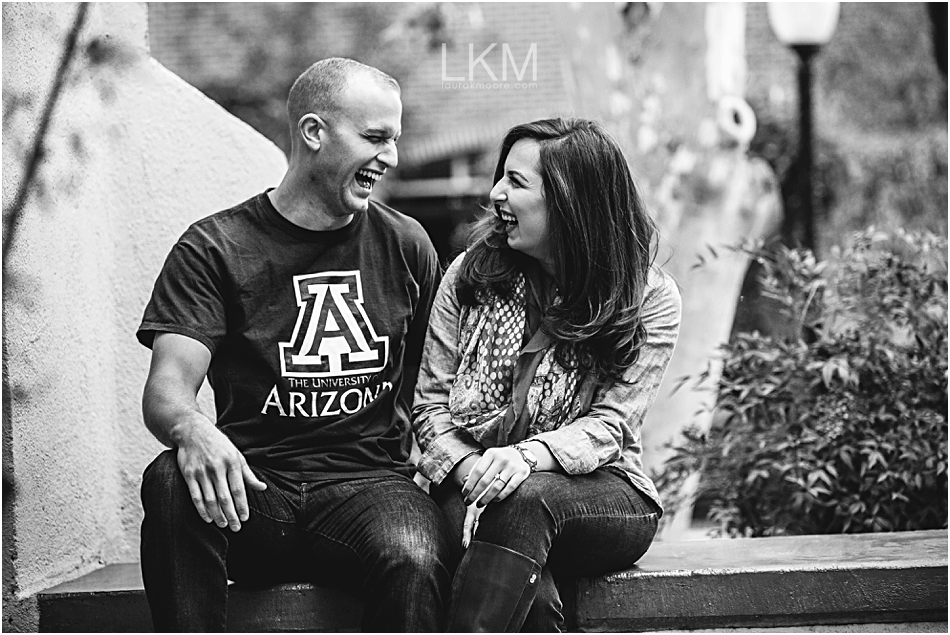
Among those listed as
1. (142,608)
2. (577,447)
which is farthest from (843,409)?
(142,608)

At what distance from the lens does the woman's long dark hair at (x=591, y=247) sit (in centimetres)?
259

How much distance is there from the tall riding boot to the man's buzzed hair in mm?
1063

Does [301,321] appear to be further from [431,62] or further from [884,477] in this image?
[431,62]

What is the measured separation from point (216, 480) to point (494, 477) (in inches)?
21.5

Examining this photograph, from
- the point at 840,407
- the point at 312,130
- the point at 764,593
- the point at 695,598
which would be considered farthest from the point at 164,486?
the point at 840,407

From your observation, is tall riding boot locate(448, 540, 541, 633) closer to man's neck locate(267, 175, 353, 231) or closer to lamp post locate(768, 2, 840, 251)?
man's neck locate(267, 175, 353, 231)

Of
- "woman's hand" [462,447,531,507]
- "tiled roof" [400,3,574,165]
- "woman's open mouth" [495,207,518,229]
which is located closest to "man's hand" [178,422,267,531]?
"woman's hand" [462,447,531,507]

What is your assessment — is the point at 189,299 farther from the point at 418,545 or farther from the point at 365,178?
the point at 418,545

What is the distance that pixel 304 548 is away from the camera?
254 centimetres

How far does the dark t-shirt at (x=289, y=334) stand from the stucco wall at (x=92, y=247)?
473mm

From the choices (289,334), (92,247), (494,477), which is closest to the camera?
(494,477)

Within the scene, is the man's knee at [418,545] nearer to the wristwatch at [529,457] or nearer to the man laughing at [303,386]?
the man laughing at [303,386]

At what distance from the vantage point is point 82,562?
3.07 m

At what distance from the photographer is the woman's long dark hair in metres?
2.59
